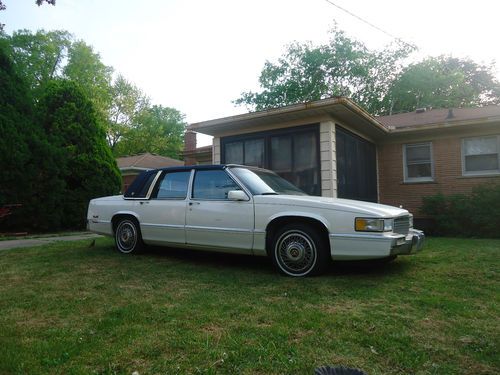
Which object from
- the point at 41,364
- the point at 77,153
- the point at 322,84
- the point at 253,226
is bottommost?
the point at 41,364

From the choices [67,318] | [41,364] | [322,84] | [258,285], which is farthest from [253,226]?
[322,84]

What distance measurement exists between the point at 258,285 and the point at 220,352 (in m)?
1.96

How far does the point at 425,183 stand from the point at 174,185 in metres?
9.50

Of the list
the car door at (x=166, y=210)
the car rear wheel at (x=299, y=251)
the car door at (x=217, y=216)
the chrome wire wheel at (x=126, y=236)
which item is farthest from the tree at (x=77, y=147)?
the car rear wheel at (x=299, y=251)

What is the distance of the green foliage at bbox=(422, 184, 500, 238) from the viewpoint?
10039mm

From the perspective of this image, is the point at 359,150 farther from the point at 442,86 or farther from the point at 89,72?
the point at 89,72

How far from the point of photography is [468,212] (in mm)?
10484

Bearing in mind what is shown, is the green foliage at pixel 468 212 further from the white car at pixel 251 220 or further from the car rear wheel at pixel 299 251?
the car rear wheel at pixel 299 251

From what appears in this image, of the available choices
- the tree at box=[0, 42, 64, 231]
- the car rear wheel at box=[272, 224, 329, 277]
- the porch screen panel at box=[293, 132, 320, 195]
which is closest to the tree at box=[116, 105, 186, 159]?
the tree at box=[0, 42, 64, 231]

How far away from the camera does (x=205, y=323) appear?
3230 mm

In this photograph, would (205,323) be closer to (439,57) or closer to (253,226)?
(253,226)

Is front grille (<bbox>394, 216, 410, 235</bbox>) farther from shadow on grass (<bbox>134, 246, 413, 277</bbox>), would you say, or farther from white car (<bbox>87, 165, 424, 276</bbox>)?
shadow on grass (<bbox>134, 246, 413, 277</bbox>)

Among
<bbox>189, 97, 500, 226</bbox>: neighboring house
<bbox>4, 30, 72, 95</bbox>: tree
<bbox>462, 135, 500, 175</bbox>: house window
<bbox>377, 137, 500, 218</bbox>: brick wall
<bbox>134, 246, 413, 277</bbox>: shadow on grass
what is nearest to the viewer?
<bbox>134, 246, 413, 277</bbox>: shadow on grass

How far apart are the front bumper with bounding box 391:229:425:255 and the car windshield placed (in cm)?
175
